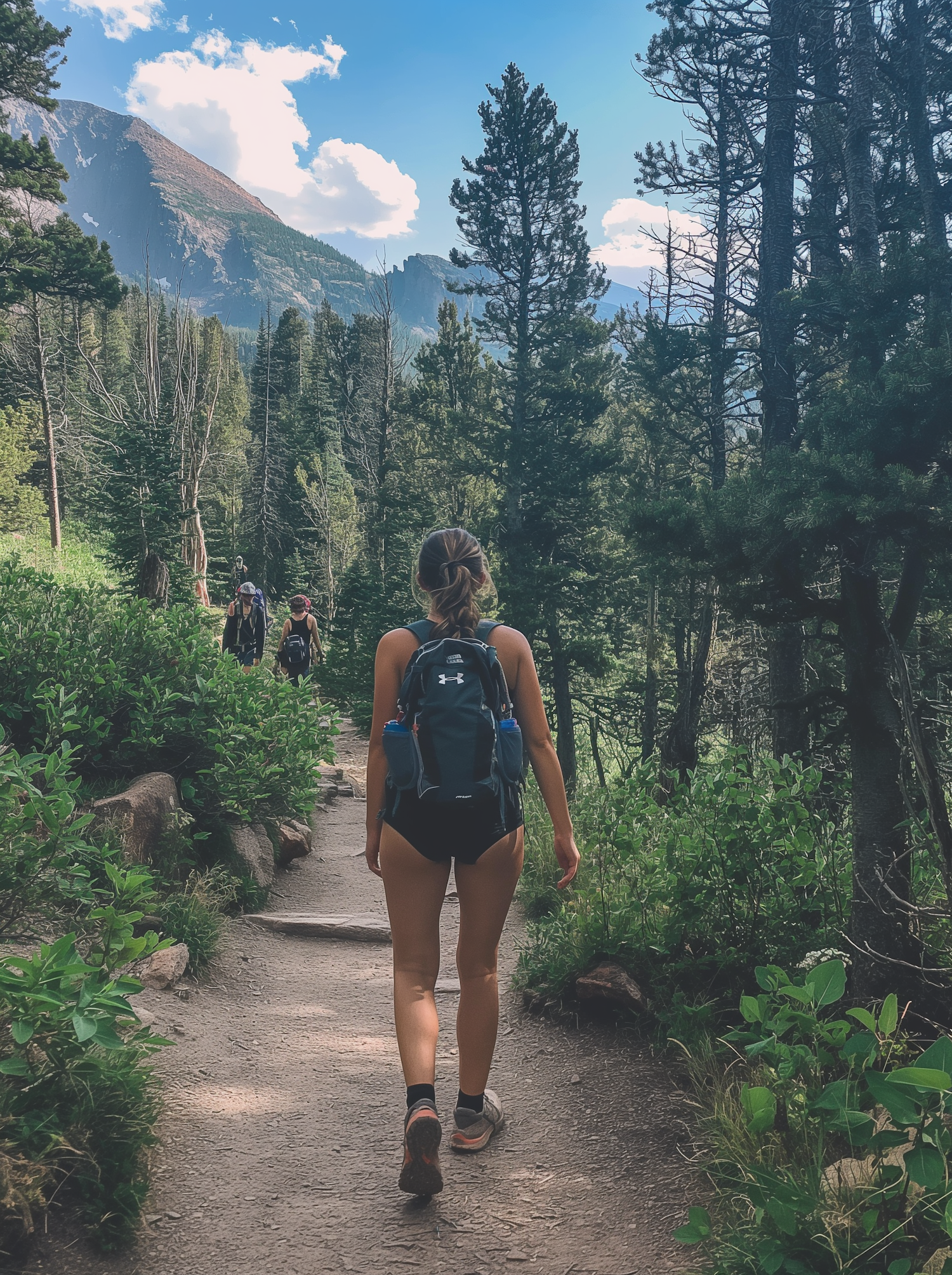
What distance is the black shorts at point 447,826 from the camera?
96.0 inches

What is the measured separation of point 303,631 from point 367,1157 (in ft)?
25.6

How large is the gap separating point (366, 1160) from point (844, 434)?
296 centimetres

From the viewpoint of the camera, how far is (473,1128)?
270 centimetres

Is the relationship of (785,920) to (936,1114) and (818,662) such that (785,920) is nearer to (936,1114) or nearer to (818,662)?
(936,1114)

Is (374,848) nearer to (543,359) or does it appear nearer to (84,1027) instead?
(84,1027)

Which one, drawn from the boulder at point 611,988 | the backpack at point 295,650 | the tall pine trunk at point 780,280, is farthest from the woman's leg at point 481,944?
the backpack at point 295,650

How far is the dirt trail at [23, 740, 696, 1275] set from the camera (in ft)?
7.22

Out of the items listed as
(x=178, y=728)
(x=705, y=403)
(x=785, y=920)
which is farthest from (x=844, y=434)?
(x=705, y=403)

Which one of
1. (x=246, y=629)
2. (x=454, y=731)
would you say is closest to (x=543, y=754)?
(x=454, y=731)

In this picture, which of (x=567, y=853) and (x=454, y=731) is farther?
(x=567, y=853)

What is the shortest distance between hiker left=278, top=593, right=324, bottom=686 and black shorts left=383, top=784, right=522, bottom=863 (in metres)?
7.65

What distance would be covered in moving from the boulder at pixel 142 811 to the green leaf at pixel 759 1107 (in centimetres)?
368

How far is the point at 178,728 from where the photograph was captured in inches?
211

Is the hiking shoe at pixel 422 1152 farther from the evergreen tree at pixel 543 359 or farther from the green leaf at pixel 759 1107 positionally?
the evergreen tree at pixel 543 359
